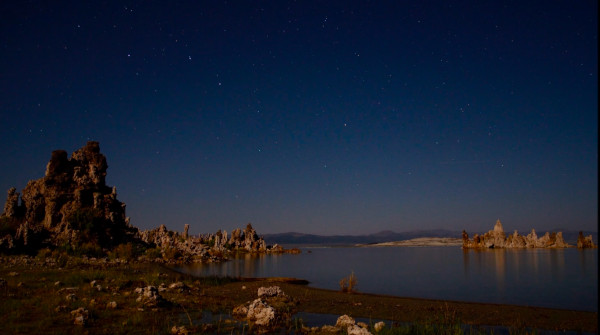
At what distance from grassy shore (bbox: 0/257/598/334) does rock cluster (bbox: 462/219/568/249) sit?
131m

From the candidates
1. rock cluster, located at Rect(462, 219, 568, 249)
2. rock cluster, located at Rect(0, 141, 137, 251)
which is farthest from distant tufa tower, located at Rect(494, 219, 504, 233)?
rock cluster, located at Rect(0, 141, 137, 251)

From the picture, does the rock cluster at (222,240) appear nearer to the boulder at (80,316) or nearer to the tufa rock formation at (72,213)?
the tufa rock formation at (72,213)

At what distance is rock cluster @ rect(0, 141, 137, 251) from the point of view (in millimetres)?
55625

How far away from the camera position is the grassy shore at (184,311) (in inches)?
559

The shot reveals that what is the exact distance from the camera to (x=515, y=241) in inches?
5325

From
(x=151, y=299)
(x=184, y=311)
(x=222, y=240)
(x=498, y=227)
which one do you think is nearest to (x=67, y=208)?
(x=151, y=299)

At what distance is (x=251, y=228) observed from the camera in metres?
143

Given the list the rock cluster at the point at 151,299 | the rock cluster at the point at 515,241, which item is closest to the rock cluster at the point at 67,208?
the rock cluster at the point at 151,299

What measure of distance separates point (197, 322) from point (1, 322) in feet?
23.6

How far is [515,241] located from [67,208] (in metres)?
141

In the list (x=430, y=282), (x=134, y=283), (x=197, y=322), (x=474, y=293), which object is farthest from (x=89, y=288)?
(x=430, y=282)

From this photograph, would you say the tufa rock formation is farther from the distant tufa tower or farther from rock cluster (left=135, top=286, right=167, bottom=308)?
the distant tufa tower

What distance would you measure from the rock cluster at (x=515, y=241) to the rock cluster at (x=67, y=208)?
123989 millimetres

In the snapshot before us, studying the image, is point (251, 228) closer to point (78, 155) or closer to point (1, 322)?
point (78, 155)
